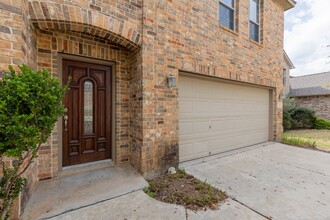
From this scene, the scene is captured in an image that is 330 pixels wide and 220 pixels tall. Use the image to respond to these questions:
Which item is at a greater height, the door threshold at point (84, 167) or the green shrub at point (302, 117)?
the green shrub at point (302, 117)

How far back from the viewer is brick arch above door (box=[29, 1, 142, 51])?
2498 mm

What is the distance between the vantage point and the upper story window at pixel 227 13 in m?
5.23

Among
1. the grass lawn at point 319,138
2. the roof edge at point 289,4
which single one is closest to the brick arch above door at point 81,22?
the roof edge at point 289,4

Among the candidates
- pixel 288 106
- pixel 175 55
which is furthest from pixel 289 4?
pixel 288 106

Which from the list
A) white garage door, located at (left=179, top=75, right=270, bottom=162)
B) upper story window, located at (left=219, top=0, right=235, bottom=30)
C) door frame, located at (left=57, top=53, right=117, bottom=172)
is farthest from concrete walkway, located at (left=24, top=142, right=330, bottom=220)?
upper story window, located at (left=219, top=0, right=235, bottom=30)

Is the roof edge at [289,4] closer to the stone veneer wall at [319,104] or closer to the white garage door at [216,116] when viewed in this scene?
the white garage door at [216,116]

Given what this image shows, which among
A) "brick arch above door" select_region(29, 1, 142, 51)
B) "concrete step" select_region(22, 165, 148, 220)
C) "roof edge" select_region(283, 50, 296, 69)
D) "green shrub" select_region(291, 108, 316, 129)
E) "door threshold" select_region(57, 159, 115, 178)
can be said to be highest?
"roof edge" select_region(283, 50, 296, 69)

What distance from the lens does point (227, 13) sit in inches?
213

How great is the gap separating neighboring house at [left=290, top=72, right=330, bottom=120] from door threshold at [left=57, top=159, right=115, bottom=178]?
690 inches

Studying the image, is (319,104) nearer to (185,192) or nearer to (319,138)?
(319,138)

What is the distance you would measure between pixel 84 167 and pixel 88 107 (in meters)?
1.21

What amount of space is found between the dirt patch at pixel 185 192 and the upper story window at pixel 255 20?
5.71 meters

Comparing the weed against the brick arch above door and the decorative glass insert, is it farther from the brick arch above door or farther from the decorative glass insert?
the brick arch above door

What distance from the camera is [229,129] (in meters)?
5.61
